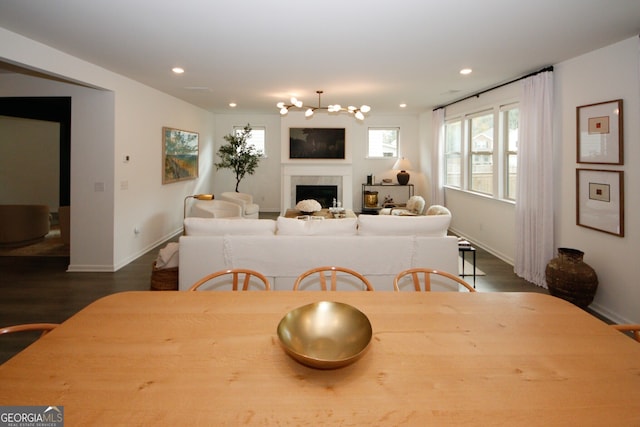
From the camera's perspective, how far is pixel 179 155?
723 cm

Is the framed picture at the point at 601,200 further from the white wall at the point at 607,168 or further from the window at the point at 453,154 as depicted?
the window at the point at 453,154

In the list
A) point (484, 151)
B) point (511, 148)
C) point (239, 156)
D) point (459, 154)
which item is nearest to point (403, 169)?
point (459, 154)

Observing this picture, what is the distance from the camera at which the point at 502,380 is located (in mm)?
1060

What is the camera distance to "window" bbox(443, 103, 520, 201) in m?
5.66

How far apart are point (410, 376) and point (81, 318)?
47.8 inches

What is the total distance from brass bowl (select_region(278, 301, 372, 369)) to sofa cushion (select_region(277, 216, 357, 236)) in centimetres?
209

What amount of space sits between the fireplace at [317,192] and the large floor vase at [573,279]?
5.78 m

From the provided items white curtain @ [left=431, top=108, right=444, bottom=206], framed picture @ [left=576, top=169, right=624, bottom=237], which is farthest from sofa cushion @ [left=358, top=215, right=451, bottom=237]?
white curtain @ [left=431, top=108, right=444, bottom=206]

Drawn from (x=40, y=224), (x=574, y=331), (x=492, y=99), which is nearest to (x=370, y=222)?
(x=574, y=331)

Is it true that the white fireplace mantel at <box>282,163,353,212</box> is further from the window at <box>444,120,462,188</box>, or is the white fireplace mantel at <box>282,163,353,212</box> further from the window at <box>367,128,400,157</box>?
the window at <box>444,120,462,188</box>

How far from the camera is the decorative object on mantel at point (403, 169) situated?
9.02m

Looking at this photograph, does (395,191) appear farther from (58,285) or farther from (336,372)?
(336,372)

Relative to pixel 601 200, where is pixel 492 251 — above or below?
below

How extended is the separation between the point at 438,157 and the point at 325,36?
16.9 ft
